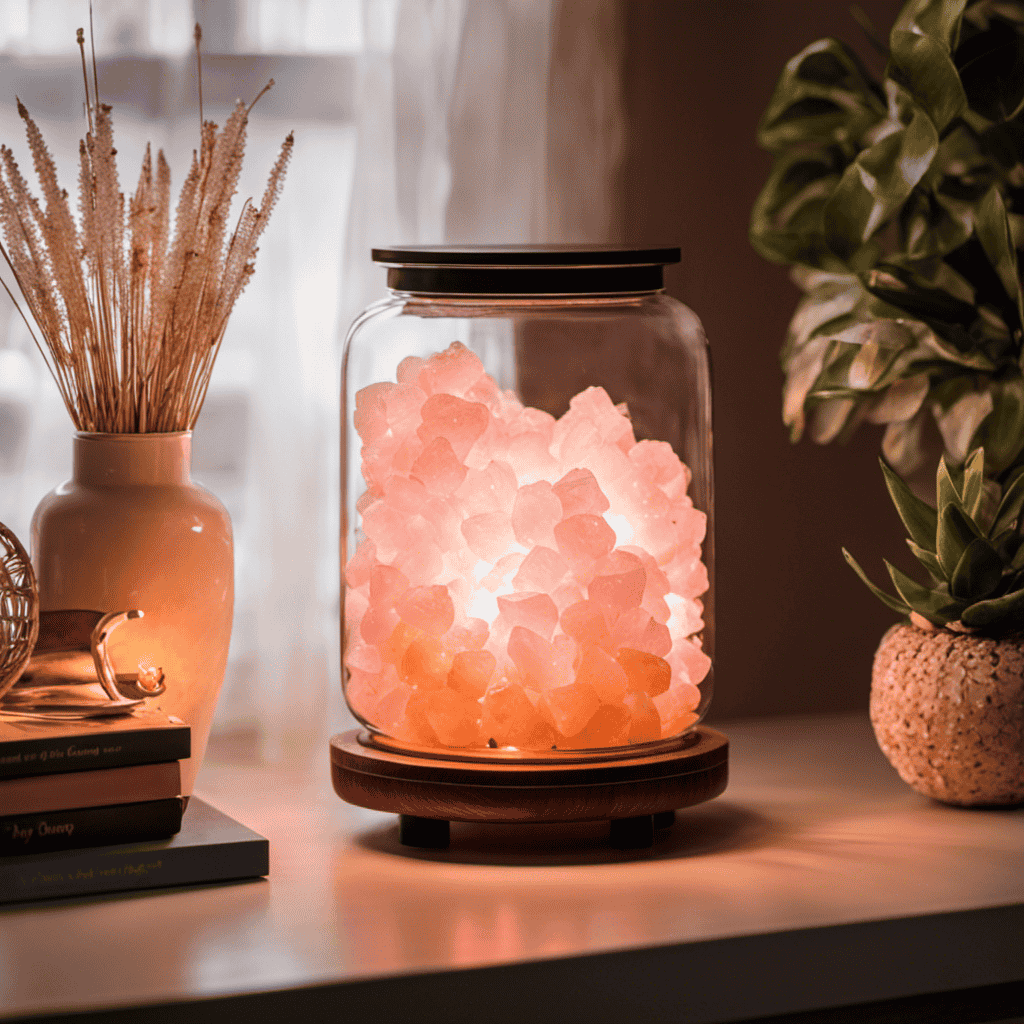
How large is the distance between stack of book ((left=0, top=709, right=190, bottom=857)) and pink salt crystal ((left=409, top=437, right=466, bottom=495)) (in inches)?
10.2

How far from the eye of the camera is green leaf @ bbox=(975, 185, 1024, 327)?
1.39 meters

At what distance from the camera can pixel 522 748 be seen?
1172 mm

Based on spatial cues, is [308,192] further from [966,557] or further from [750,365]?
[966,557]

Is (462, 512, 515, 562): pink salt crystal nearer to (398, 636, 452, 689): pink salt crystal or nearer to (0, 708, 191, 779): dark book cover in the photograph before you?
(398, 636, 452, 689): pink salt crystal

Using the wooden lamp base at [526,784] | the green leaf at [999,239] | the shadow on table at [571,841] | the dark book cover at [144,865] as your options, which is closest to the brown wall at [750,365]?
the green leaf at [999,239]

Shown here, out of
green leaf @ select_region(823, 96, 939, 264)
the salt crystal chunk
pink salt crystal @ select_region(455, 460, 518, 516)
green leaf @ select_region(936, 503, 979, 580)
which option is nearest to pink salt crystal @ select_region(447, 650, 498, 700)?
pink salt crystal @ select_region(455, 460, 518, 516)

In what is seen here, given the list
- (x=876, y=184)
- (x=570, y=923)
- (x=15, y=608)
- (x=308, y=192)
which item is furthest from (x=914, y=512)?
(x=15, y=608)

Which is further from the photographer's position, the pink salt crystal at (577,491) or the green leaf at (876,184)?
the green leaf at (876,184)

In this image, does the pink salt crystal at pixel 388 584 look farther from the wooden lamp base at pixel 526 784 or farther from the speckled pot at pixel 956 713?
the speckled pot at pixel 956 713

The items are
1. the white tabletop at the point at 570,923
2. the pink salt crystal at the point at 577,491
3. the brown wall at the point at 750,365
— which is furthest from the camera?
the brown wall at the point at 750,365

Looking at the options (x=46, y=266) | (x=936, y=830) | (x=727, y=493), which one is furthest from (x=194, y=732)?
(x=727, y=493)

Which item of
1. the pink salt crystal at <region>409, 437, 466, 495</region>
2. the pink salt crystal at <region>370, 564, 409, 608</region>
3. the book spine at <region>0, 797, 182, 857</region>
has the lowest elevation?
the book spine at <region>0, 797, 182, 857</region>

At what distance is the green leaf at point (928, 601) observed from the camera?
4.39ft

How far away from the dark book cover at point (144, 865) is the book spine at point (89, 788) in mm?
33
